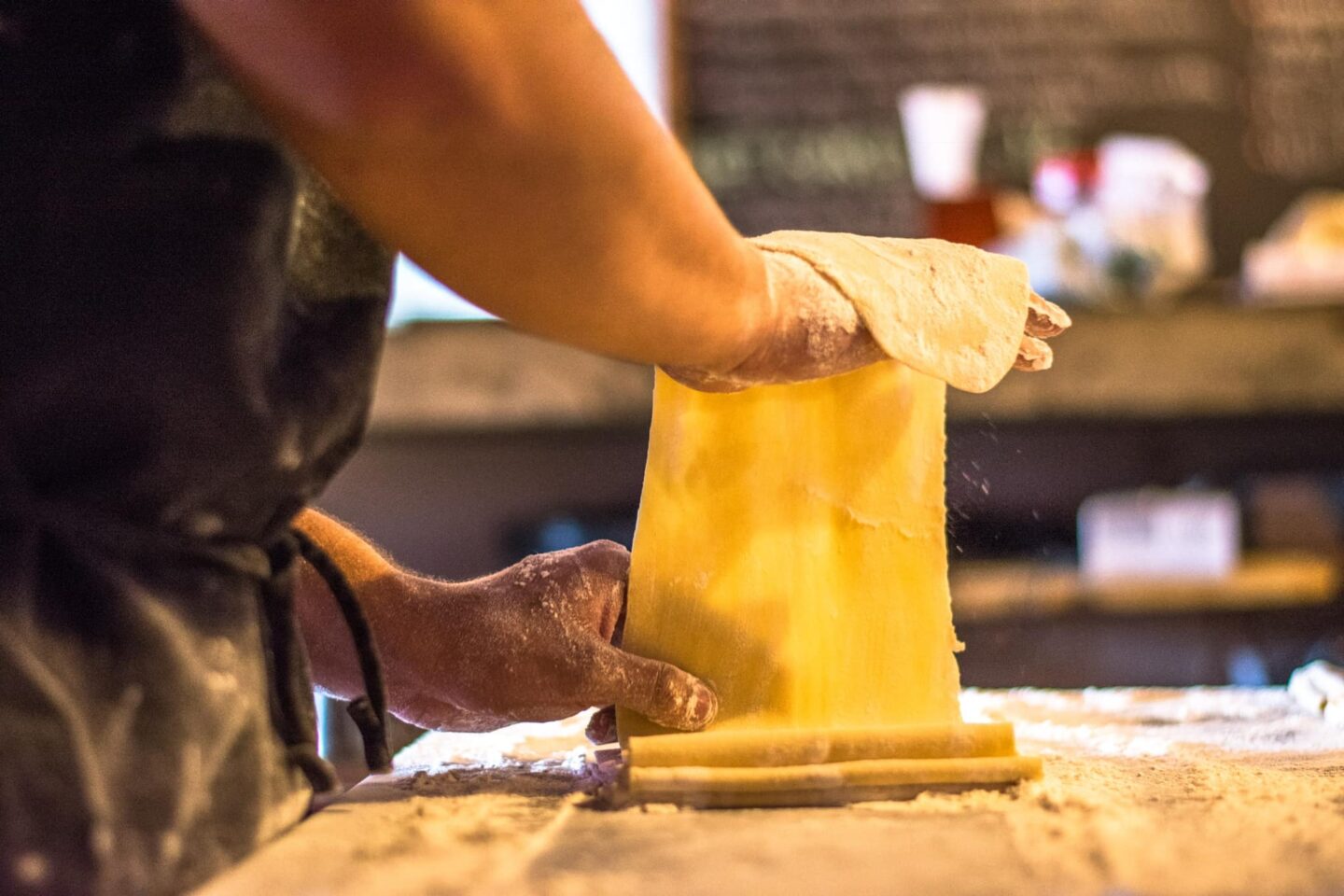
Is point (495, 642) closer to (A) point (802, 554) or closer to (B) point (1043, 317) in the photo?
(A) point (802, 554)

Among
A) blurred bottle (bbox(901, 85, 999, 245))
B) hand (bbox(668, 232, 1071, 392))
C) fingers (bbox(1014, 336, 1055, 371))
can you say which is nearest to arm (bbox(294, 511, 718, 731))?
hand (bbox(668, 232, 1071, 392))

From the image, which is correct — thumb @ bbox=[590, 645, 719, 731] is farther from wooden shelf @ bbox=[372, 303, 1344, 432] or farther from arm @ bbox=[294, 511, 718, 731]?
wooden shelf @ bbox=[372, 303, 1344, 432]

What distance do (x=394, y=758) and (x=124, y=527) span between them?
1.30 feet

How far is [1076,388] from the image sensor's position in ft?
7.45

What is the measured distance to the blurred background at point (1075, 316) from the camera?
7.44 ft

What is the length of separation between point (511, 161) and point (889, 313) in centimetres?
28

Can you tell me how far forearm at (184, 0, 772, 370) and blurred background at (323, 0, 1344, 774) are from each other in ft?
5.80

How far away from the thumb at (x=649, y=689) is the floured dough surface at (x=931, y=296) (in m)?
0.23

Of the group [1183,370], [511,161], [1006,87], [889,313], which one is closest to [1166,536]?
[1183,370]

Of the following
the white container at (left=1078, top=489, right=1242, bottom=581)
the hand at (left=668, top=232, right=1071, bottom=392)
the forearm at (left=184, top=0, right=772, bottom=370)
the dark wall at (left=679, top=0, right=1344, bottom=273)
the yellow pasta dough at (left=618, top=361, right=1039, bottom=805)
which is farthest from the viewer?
the dark wall at (left=679, top=0, right=1344, bottom=273)

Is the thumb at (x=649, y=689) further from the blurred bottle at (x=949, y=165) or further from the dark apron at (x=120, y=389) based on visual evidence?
the blurred bottle at (x=949, y=165)

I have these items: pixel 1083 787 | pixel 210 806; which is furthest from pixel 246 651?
pixel 1083 787

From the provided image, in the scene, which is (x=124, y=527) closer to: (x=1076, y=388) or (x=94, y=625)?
(x=94, y=625)

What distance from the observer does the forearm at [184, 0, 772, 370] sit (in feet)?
Result: 1.50
